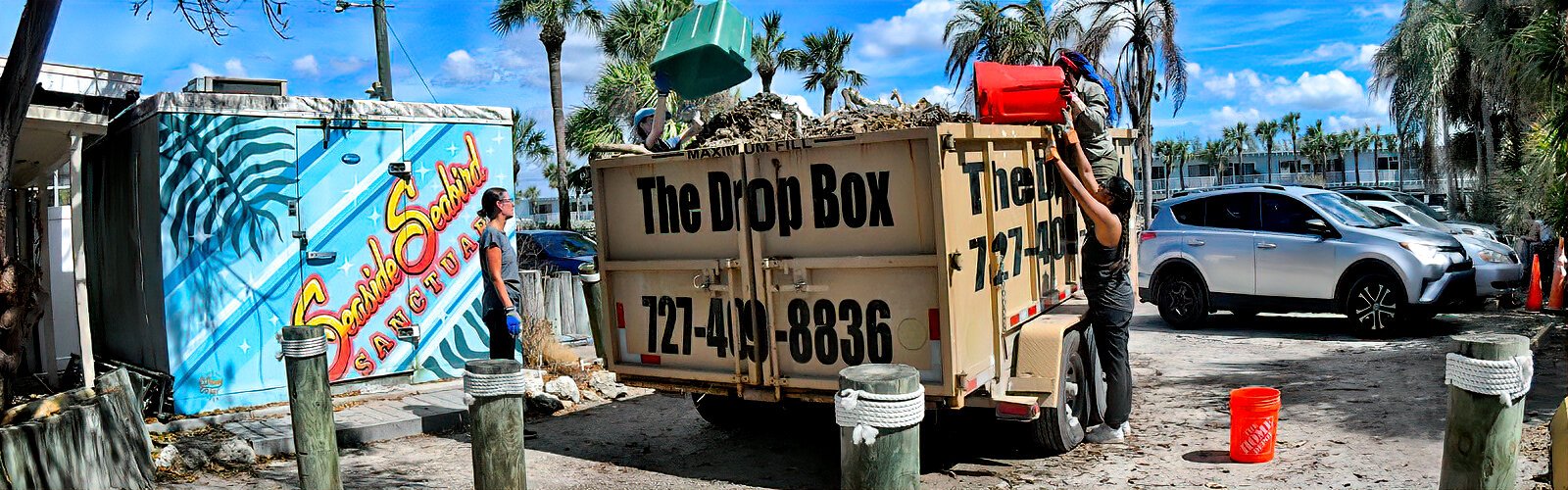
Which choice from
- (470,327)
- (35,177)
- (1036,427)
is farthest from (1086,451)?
(35,177)

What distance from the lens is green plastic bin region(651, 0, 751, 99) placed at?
6.96 m

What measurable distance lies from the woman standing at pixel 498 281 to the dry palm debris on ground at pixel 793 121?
1723 millimetres

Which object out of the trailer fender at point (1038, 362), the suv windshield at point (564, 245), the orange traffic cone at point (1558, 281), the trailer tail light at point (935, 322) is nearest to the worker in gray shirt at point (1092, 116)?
the trailer fender at point (1038, 362)

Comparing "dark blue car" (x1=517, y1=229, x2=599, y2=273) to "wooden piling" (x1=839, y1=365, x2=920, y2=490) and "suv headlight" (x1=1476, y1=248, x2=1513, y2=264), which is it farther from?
"wooden piling" (x1=839, y1=365, x2=920, y2=490)

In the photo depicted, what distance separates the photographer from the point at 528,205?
8106 cm

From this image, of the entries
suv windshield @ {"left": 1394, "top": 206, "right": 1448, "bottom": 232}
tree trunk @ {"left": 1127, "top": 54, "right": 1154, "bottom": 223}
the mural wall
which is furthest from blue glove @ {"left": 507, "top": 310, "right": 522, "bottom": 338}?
tree trunk @ {"left": 1127, "top": 54, "right": 1154, "bottom": 223}

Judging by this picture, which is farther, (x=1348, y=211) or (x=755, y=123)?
(x=1348, y=211)

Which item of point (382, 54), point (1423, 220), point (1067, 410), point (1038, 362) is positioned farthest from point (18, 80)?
point (1423, 220)

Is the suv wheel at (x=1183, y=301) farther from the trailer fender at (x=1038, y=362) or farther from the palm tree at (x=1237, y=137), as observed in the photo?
the palm tree at (x=1237, y=137)

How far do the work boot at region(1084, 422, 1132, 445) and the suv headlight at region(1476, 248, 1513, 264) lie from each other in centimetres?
692

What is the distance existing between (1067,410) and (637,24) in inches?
872

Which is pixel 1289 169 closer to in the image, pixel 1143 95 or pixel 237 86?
pixel 1143 95

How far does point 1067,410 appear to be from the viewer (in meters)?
6.58

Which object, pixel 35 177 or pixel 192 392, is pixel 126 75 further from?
pixel 192 392
